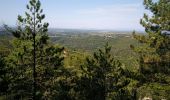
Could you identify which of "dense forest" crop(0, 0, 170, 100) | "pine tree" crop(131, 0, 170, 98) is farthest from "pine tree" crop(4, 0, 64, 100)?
"pine tree" crop(131, 0, 170, 98)

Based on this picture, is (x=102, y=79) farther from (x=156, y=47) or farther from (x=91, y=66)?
(x=156, y=47)

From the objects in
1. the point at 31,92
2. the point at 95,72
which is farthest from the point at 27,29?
the point at 95,72

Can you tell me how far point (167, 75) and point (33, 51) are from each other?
10339 mm

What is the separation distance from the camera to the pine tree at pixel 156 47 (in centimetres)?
1784

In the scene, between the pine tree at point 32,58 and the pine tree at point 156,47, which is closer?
the pine tree at point 156,47

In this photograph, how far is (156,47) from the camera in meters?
18.2

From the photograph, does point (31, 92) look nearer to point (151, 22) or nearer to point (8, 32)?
point (8, 32)

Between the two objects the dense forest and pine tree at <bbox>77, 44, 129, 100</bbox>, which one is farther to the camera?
pine tree at <bbox>77, 44, 129, 100</bbox>

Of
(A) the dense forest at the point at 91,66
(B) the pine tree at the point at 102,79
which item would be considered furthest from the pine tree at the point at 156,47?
(B) the pine tree at the point at 102,79

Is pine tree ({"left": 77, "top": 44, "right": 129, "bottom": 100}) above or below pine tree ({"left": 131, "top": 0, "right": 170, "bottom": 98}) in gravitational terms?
below

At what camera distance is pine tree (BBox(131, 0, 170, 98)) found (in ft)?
58.5

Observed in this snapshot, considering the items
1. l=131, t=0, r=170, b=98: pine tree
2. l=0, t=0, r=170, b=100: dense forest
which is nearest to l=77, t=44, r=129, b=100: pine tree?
l=0, t=0, r=170, b=100: dense forest

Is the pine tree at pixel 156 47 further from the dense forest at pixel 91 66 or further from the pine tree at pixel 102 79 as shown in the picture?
the pine tree at pixel 102 79

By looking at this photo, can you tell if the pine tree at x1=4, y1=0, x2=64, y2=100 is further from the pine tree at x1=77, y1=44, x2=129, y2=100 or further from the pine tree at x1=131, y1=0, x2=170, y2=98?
the pine tree at x1=131, y1=0, x2=170, y2=98
